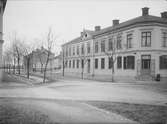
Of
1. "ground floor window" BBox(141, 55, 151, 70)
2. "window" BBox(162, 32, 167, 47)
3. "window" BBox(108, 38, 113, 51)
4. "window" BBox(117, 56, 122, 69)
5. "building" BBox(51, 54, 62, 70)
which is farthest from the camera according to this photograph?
"building" BBox(51, 54, 62, 70)

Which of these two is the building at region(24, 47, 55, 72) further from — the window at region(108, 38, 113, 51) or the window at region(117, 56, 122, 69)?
the window at region(117, 56, 122, 69)

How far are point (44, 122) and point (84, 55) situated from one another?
3703cm

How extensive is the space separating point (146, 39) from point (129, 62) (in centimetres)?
460

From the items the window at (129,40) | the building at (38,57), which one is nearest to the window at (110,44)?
the window at (129,40)

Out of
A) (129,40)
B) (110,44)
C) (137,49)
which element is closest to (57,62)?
(110,44)

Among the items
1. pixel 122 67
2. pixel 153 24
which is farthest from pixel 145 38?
pixel 122 67

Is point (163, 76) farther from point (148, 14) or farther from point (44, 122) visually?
point (44, 122)

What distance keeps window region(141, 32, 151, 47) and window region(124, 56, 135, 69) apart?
2799 mm

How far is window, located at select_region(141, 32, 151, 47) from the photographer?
27906mm

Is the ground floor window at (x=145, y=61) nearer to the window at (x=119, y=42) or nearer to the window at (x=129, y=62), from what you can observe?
the window at (x=129, y=62)

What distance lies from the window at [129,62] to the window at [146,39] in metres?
2.80

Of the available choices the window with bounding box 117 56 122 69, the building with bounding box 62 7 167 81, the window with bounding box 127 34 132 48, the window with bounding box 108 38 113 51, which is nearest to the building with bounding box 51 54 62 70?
the building with bounding box 62 7 167 81

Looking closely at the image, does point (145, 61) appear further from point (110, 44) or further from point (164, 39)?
point (110, 44)

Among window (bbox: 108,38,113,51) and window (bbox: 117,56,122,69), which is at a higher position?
window (bbox: 108,38,113,51)
